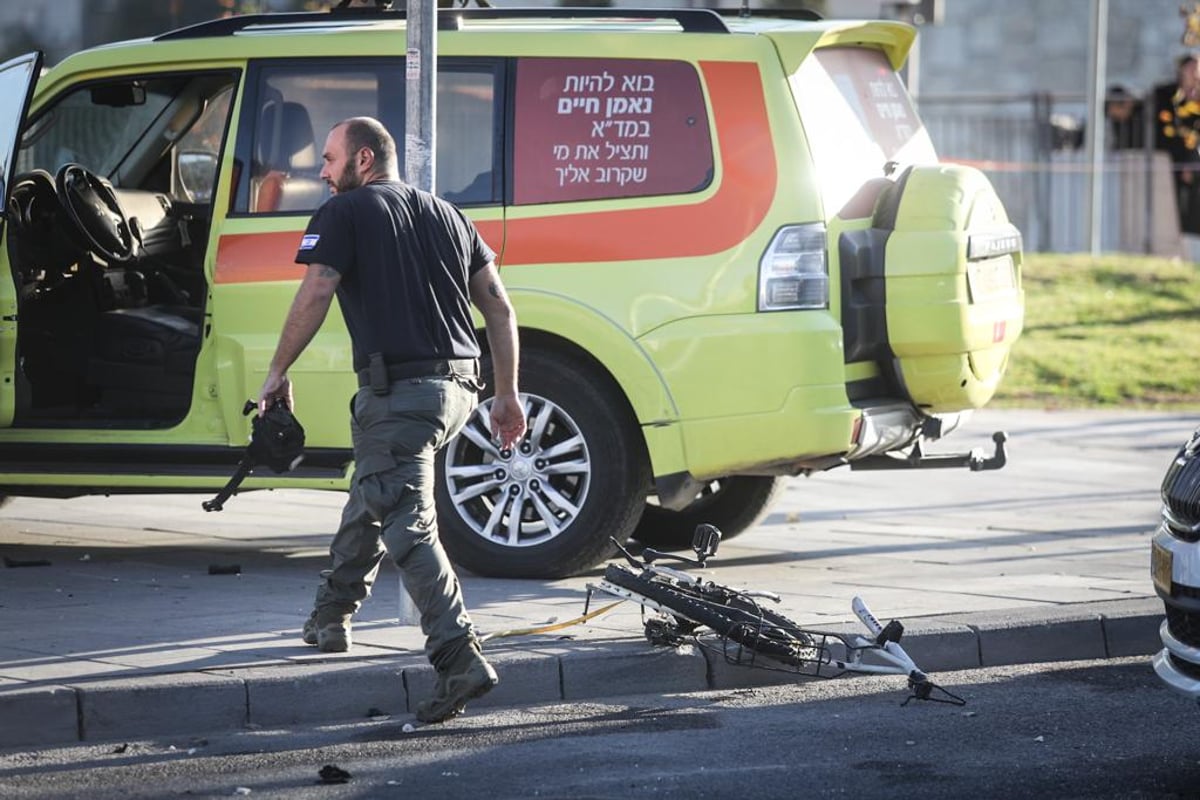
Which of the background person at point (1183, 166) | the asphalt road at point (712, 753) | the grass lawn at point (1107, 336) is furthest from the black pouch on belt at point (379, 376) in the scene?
the background person at point (1183, 166)

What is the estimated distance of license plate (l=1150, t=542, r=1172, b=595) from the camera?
18.6 ft

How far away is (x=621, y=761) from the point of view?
5816 mm

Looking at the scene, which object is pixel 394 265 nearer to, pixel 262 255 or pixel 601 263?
pixel 601 263

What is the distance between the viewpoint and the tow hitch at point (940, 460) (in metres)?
8.95

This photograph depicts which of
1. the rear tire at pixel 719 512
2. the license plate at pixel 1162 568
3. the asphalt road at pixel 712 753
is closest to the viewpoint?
the asphalt road at pixel 712 753

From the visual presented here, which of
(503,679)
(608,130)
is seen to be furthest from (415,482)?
(608,130)

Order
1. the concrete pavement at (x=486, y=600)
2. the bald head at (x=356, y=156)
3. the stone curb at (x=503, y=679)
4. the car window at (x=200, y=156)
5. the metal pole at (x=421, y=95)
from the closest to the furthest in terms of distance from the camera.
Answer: the stone curb at (x=503, y=679) → the concrete pavement at (x=486, y=600) → the bald head at (x=356, y=156) → the metal pole at (x=421, y=95) → the car window at (x=200, y=156)

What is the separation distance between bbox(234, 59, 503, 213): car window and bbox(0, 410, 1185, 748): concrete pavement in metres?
1.59

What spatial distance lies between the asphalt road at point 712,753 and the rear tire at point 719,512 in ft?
9.39

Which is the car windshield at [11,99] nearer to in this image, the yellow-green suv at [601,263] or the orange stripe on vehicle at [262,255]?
the yellow-green suv at [601,263]

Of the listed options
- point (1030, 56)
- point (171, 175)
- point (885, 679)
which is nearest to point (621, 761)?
point (885, 679)

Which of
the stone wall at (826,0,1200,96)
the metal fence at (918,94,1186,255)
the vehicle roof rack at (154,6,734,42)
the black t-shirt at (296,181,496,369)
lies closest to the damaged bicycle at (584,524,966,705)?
the black t-shirt at (296,181,496,369)

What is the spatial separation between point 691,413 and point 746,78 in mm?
1366

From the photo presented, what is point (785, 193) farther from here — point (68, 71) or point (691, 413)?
point (68, 71)
